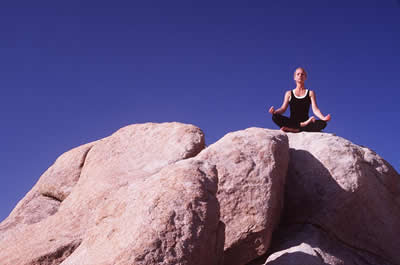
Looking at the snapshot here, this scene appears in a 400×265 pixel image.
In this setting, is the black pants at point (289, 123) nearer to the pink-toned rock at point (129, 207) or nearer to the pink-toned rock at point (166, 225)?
the pink-toned rock at point (129, 207)

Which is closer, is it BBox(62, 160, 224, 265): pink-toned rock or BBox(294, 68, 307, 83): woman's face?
BBox(62, 160, 224, 265): pink-toned rock

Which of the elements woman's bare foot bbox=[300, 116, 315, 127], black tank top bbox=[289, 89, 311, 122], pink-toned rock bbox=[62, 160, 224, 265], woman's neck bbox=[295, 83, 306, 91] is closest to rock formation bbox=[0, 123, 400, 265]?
pink-toned rock bbox=[62, 160, 224, 265]

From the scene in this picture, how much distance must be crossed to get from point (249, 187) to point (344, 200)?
6.08 ft

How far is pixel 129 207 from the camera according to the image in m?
5.28

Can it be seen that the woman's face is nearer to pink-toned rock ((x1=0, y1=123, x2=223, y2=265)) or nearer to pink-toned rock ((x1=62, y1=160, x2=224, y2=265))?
pink-toned rock ((x1=0, y1=123, x2=223, y2=265))

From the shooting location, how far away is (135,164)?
8.59 metres

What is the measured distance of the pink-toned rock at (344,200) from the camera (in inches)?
275

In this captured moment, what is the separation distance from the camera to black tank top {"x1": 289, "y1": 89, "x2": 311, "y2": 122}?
32.5 ft

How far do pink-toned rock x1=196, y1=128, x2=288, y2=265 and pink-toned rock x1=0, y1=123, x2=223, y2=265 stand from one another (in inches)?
38.4

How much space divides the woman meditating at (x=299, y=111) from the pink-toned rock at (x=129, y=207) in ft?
6.99

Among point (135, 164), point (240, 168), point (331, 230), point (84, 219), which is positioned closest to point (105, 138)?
point (135, 164)

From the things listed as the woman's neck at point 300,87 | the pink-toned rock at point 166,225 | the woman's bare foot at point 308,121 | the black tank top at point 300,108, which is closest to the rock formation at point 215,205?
the pink-toned rock at point 166,225

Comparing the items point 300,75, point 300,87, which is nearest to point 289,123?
point 300,87

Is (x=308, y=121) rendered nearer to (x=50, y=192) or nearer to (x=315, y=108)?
(x=315, y=108)
